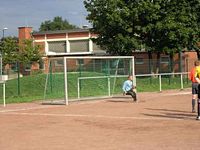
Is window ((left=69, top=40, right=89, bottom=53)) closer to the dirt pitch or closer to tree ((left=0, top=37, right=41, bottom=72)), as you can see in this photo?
tree ((left=0, top=37, right=41, bottom=72))

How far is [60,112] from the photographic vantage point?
18.6 meters

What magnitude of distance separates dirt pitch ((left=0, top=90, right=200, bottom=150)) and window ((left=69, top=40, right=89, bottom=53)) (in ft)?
183

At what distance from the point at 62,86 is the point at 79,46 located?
165ft

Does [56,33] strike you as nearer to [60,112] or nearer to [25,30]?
[25,30]

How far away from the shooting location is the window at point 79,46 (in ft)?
246

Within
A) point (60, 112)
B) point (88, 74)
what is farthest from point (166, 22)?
point (60, 112)

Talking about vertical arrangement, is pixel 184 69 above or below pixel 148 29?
below

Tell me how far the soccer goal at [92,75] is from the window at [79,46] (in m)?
46.7

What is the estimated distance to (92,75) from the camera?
27.4 m

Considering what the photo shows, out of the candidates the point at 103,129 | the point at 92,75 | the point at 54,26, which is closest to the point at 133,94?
the point at 92,75

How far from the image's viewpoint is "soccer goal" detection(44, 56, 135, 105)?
2544 centimetres

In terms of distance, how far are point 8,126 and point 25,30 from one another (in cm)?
6676

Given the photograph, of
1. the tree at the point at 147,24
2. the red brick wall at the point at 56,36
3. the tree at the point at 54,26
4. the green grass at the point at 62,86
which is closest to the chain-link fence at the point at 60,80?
the green grass at the point at 62,86

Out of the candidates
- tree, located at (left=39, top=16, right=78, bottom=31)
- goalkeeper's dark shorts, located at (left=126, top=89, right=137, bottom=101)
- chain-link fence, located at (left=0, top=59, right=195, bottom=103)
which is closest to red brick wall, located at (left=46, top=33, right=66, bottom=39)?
chain-link fence, located at (left=0, top=59, right=195, bottom=103)
